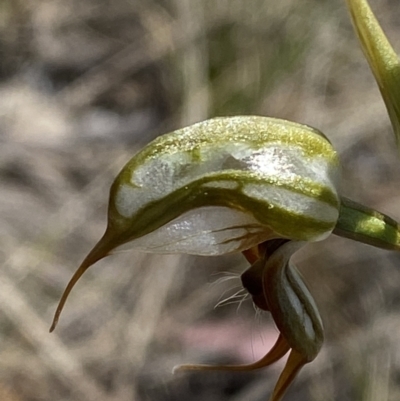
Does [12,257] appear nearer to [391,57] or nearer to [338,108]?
[338,108]

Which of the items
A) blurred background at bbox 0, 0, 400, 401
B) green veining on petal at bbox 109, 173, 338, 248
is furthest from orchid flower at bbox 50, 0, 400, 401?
blurred background at bbox 0, 0, 400, 401

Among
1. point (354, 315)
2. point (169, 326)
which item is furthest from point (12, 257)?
point (354, 315)

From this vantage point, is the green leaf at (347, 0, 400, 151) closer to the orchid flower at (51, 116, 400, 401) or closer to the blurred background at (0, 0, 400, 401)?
the orchid flower at (51, 116, 400, 401)

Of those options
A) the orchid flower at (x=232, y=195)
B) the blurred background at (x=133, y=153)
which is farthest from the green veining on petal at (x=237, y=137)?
the blurred background at (x=133, y=153)

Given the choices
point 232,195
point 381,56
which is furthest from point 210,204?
point 381,56

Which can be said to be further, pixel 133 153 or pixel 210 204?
pixel 133 153

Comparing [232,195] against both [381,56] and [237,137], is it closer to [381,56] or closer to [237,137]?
[237,137]

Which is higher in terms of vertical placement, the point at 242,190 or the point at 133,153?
the point at 242,190
